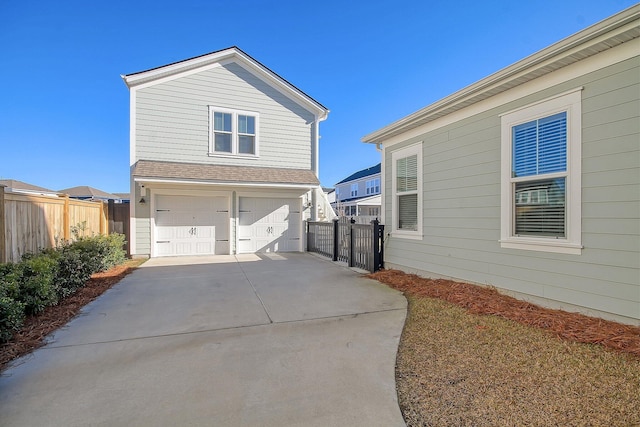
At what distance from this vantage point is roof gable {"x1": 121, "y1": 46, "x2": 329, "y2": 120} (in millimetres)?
9703

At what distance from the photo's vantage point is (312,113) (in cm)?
1180

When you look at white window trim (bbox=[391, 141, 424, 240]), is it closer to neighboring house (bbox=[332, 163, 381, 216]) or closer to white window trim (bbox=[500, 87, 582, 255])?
white window trim (bbox=[500, 87, 582, 255])

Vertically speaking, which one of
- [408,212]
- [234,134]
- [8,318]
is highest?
[234,134]

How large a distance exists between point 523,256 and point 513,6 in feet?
20.3

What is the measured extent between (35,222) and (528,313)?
8252mm

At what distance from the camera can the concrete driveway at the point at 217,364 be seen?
2.11 m

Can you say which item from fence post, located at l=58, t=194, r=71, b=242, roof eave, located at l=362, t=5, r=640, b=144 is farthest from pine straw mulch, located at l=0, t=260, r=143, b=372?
roof eave, located at l=362, t=5, r=640, b=144

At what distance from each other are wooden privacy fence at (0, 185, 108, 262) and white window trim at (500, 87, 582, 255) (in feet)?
24.9

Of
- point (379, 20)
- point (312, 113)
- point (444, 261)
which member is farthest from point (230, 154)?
point (444, 261)

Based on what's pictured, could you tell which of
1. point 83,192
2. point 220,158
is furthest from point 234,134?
point 83,192

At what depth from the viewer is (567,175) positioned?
149 inches

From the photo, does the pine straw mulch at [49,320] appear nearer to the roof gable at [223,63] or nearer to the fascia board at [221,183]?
the fascia board at [221,183]

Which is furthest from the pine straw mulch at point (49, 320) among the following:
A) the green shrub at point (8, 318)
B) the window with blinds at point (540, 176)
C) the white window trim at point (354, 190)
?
the white window trim at point (354, 190)

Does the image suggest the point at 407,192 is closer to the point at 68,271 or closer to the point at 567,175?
the point at 567,175
